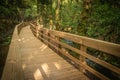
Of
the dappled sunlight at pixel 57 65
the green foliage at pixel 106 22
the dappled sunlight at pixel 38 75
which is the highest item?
the green foliage at pixel 106 22

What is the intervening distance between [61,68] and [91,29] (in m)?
6.22

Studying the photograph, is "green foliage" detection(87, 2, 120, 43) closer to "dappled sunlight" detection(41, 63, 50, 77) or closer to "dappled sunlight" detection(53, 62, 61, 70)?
"dappled sunlight" detection(53, 62, 61, 70)

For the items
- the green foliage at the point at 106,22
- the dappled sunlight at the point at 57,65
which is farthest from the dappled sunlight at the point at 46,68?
the green foliage at the point at 106,22

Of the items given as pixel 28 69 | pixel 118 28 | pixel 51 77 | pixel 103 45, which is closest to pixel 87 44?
pixel 103 45

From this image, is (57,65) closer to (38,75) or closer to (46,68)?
(46,68)

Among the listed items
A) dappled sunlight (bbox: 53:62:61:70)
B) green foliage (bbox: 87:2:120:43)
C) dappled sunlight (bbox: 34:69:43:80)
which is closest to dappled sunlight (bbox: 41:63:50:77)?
dappled sunlight (bbox: 34:69:43:80)

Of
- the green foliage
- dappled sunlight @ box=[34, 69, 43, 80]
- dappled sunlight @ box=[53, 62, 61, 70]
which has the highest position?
the green foliage

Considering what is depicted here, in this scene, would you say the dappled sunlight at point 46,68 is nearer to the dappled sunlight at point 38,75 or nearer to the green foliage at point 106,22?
the dappled sunlight at point 38,75

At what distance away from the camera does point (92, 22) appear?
11789mm

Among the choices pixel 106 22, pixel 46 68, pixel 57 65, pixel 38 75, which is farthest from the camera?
pixel 106 22

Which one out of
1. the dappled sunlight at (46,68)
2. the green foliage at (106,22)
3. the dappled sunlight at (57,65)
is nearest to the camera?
the dappled sunlight at (46,68)

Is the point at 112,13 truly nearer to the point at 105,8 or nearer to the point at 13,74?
the point at 105,8

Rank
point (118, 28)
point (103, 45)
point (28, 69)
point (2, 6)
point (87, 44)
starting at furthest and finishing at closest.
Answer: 1. point (2, 6)
2. point (118, 28)
3. point (28, 69)
4. point (87, 44)
5. point (103, 45)

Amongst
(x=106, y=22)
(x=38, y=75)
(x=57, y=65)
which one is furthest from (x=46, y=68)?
(x=106, y=22)
